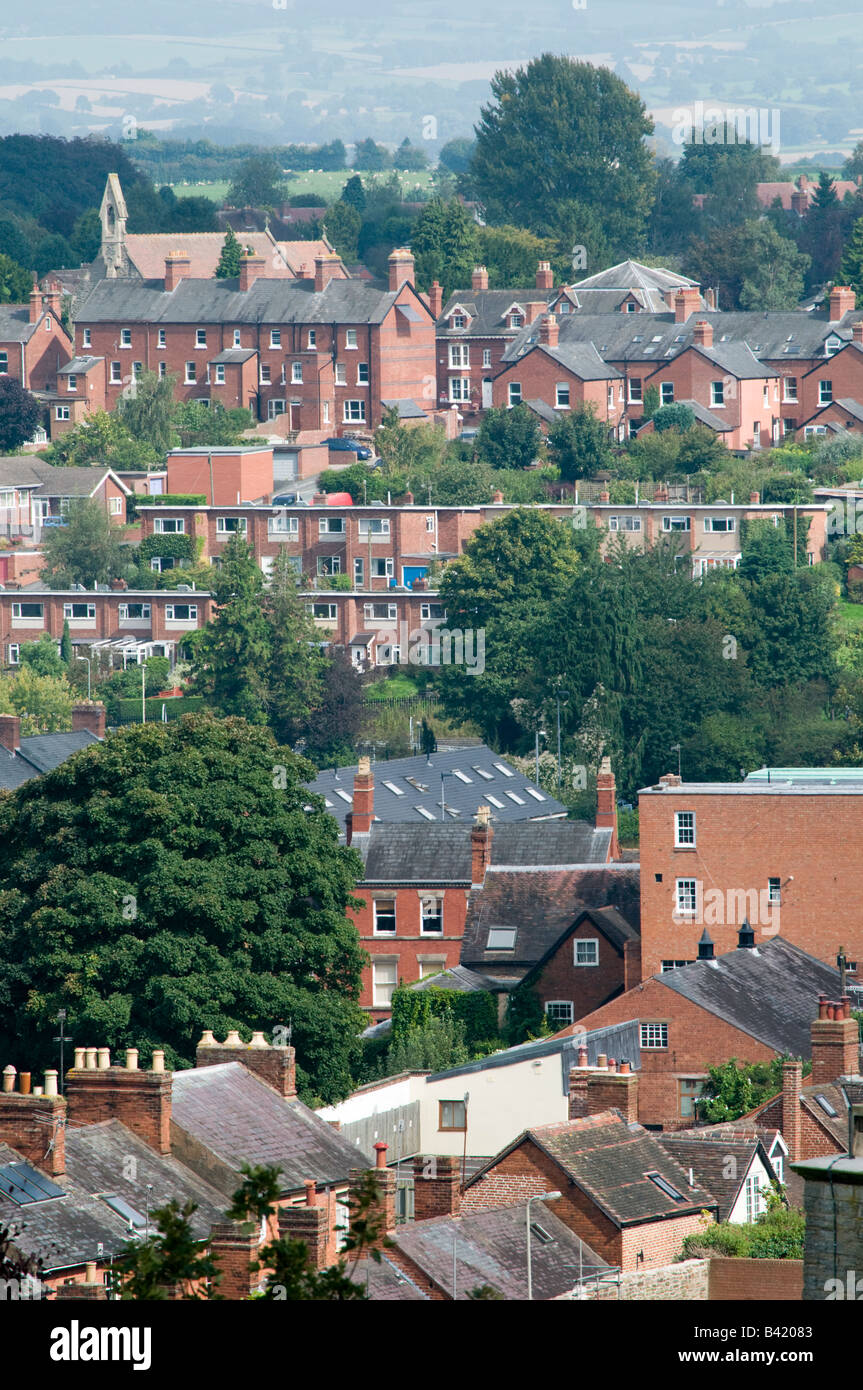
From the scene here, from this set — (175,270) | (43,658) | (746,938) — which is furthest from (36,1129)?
(175,270)

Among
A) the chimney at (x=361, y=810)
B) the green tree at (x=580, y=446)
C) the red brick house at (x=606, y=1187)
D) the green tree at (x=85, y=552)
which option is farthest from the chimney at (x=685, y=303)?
the red brick house at (x=606, y=1187)

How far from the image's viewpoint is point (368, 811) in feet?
219

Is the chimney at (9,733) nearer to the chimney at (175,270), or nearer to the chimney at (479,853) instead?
the chimney at (479,853)

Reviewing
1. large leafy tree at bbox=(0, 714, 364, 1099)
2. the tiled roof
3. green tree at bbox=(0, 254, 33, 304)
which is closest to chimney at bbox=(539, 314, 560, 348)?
green tree at bbox=(0, 254, 33, 304)

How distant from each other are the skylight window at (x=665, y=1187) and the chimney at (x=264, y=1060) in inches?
211

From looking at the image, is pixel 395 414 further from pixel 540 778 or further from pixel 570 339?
pixel 540 778

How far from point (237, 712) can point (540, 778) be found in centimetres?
1273

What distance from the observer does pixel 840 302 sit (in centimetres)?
11762

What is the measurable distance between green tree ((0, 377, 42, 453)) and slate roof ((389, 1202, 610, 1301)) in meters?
92.8

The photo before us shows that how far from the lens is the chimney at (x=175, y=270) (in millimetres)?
128250

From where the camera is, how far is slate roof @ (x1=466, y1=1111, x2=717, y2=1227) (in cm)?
3145

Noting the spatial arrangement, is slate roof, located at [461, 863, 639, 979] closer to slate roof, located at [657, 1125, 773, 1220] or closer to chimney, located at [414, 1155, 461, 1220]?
slate roof, located at [657, 1125, 773, 1220]

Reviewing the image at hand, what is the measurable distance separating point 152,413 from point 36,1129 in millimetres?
92283
